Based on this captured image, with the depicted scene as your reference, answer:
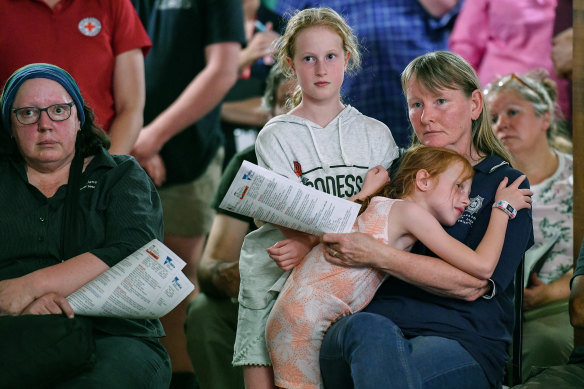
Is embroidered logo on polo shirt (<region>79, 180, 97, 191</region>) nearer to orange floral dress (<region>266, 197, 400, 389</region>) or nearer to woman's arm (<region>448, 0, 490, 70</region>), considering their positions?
orange floral dress (<region>266, 197, 400, 389</region>)

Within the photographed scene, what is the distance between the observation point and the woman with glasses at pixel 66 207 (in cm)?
214

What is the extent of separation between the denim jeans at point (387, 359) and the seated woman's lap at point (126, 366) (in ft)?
1.60

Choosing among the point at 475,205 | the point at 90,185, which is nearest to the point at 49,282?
the point at 90,185

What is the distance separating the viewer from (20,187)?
2.30 m

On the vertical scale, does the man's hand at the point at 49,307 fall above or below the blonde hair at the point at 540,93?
below

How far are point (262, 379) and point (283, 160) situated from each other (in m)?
0.63

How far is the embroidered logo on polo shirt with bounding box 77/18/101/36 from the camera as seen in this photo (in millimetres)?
2934

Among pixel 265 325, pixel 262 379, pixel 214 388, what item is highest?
pixel 265 325

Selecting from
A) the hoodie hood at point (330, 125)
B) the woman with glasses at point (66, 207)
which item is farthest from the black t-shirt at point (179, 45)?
the hoodie hood at point (330, 125)

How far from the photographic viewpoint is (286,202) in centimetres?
202

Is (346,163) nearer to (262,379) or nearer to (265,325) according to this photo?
(265,325)

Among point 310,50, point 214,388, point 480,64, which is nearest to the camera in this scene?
point 310,50

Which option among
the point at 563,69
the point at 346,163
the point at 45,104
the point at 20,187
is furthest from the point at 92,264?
the point at 563,69

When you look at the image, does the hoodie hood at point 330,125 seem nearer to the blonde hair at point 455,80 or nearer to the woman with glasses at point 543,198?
the blonde hair at point 455,80
